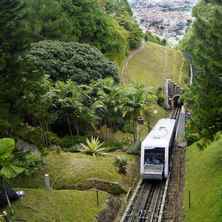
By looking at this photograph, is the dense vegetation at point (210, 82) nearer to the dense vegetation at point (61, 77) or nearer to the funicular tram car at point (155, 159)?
the funicular tram car at point (155, 159)

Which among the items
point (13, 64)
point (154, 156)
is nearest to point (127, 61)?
point (154, 156)

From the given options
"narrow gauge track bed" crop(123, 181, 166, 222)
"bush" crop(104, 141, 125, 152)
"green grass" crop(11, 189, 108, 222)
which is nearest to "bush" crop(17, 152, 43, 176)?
"green grass" crop(11, 189, 108, 222)

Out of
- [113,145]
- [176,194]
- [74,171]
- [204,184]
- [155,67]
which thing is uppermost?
[204,184]

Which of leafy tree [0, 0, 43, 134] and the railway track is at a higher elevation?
leafy tree [0, 0, 43, 134]

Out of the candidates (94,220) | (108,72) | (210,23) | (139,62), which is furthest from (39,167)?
(139,62)

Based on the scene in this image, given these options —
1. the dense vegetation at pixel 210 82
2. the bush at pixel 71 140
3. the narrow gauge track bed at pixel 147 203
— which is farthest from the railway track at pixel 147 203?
the bush at pixel 71 140

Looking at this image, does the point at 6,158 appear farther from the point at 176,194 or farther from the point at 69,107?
the point at 69,107

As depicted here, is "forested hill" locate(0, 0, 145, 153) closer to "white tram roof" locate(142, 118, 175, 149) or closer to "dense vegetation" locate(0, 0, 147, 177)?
"dense vegetation" locate(0, 0, 147, 177)
